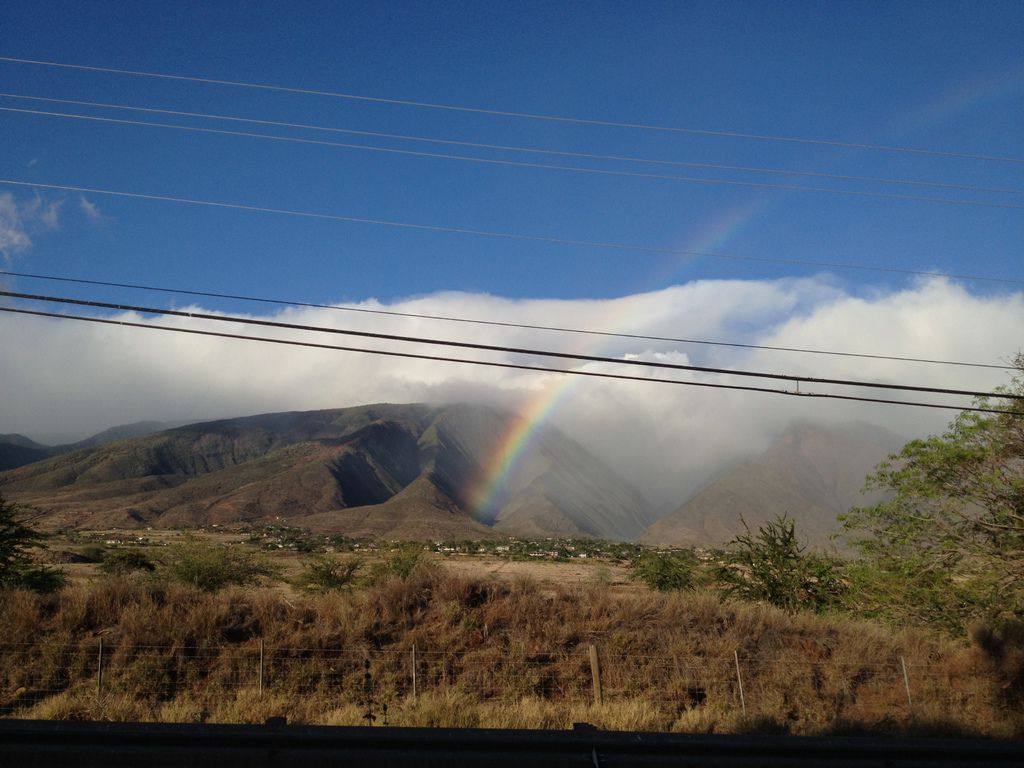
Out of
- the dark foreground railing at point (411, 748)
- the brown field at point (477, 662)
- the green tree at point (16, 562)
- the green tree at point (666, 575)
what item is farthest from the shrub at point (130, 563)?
the dark foreground railing at point (411, 748)

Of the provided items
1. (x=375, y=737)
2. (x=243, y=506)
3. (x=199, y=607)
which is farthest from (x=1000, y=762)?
(x=243, y=506)

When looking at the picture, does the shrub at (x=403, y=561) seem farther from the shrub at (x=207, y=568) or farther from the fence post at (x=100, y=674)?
the fence post at (x=100, y=674)

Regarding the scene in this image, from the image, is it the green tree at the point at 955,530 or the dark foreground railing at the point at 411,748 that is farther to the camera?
the green tree at the point at 955,530

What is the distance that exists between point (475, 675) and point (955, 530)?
16.7 m

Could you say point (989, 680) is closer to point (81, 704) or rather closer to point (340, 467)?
point (81, 704)

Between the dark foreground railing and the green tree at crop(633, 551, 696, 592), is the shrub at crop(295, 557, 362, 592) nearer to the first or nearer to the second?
the green tree at crop(633, 551, 696, 592)

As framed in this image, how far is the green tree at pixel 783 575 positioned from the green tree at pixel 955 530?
178cm

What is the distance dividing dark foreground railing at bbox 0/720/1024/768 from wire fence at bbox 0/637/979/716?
8703mm

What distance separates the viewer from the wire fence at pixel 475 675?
15.3m

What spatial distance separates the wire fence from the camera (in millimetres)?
15258

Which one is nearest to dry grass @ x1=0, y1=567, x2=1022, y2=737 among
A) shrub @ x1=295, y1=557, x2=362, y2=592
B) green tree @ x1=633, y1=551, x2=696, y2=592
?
shrub @ x1=295, y1=557, x2=362, y2=592

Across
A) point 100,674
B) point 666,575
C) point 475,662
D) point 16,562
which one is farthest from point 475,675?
point 666,575

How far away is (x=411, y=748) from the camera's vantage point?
6316mm

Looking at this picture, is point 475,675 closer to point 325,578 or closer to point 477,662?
point 477,662
